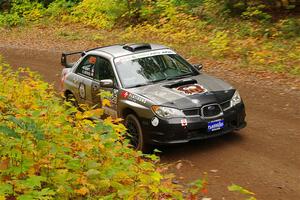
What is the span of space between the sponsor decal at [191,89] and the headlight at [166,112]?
0.46 m

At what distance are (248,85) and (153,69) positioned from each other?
14.5 feet

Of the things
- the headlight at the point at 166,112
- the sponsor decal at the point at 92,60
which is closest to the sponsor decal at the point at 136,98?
the headlight at the point at 166,112

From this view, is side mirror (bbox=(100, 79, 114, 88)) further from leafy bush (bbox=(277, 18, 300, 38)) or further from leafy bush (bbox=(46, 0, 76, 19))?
leafy bush (bbox=(46, 0, 76, 19))

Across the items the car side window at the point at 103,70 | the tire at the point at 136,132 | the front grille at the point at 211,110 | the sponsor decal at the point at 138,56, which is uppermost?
the sponsor decal at the point at 138,56

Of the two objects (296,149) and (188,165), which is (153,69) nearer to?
(188,165)

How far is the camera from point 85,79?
949 centimetres

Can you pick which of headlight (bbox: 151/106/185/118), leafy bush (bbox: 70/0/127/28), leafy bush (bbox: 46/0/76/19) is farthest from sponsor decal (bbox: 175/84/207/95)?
leafy bush (bbox: 46/0/76/19)

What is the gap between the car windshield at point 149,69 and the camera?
8.48 m

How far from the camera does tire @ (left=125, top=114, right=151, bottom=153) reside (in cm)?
782

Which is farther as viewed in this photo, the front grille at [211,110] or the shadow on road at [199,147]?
the shadow on road at [199,147]

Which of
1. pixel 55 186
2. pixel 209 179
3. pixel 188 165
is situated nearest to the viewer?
pixel 55 186

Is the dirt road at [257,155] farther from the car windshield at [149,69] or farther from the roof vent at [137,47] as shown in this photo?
the roof vent at [137,47]

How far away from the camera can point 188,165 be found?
745 centimetres

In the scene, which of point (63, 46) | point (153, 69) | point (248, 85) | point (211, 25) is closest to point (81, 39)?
point (63, 46)
